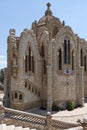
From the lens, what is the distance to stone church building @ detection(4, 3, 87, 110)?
96.8ft

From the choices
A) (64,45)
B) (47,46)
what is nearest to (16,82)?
(47,46)

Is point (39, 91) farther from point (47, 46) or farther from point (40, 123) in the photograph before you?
point (40, 123)

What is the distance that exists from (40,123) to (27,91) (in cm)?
1362

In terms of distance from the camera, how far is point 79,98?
33.1 meters

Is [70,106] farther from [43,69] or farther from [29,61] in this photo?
[29,61]

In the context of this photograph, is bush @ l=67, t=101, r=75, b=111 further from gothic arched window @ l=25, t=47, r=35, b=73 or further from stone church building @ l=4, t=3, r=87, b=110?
gothic arched window @ l=25, t=47, r=35, b=73

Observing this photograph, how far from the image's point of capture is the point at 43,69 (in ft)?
105

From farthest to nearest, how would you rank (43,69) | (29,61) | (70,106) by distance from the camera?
(43,69) < (70,106) < (29,61)

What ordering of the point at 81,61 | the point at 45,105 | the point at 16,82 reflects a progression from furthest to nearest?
the point at 81,61 → the point at 45,105 → the point at 16,82

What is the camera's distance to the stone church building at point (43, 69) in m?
29.5

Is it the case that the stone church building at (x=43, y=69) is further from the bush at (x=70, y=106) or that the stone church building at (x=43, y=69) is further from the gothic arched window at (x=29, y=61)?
the bush at (x=70, y=106)

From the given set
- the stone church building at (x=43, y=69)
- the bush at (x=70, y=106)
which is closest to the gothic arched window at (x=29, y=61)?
the stone church building at (x=43, y=69)

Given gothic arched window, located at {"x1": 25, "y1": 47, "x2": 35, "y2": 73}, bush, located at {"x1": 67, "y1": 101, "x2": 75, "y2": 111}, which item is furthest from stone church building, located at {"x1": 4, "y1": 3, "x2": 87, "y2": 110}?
bush, located at {"x1": 67, "y1": 101, "x2": 75, "y2": 111}

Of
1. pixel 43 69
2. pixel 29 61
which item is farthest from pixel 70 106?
pixel 29 61
